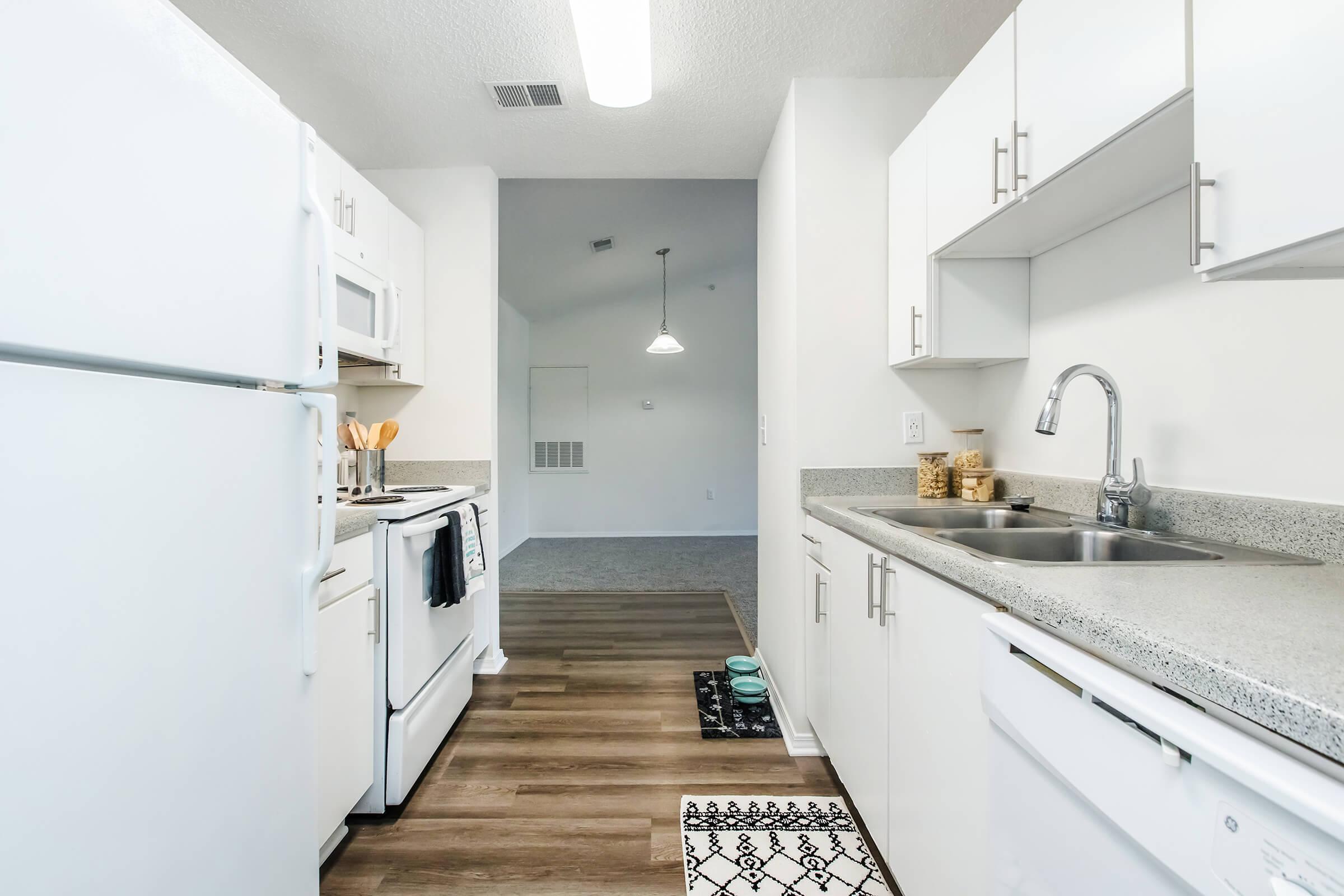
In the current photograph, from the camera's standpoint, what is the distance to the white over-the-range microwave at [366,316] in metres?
2.08

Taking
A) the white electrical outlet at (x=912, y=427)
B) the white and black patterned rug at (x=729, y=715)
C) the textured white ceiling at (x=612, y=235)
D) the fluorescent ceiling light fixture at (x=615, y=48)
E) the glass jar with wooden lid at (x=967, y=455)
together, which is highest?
the textured white ceiling at (x=612, y=235)

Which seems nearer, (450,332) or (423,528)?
(423,528)

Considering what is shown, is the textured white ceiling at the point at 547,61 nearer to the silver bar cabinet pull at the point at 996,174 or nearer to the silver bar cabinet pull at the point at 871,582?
the silver bar cabinet pull at the point at 996,174

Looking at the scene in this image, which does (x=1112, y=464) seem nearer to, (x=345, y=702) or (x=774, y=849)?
(x=774, y=849)

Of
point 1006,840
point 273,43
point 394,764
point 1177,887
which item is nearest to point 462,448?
point 394,764

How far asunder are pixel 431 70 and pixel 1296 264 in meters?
2.37

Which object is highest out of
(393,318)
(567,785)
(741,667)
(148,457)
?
(393,318)

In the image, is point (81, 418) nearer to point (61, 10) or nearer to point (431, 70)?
point (61, 10)

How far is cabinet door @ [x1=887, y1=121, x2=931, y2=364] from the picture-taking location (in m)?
1.87

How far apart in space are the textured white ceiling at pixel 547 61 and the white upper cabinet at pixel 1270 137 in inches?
47.6

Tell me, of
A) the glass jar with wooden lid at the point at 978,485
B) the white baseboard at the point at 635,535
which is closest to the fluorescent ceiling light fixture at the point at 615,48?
the glass jar with wooden lid at the point at 978,485

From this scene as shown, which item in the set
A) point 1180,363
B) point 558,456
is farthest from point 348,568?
point 558,456

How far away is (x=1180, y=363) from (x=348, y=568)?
2026 millimetres

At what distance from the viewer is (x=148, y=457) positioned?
28.1 inches
